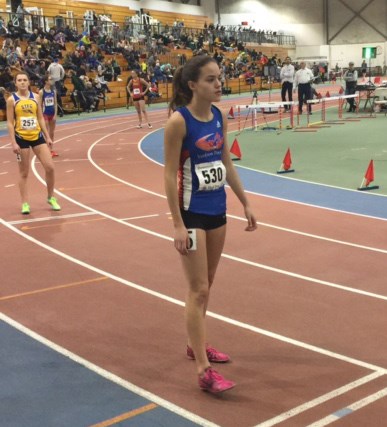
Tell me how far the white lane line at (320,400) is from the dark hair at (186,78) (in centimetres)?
198

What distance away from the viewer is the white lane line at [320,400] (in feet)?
11.8

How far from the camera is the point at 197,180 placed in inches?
154

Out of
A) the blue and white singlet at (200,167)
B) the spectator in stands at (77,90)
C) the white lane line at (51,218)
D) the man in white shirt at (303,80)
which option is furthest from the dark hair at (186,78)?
the spectator in stands at (77,90)

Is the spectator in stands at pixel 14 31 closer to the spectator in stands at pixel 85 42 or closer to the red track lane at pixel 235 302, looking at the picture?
the spectator in stands at pixel 85 42

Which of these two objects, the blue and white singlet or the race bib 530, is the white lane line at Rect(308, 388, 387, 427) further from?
the race bib 530

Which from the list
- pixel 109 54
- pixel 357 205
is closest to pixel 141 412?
pixel 357 205

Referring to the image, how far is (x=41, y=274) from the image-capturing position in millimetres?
6625

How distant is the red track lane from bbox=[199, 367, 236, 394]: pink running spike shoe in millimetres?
58

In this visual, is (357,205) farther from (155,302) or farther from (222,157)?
(222,157)

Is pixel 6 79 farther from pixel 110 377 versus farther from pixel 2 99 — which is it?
pixel 110 377

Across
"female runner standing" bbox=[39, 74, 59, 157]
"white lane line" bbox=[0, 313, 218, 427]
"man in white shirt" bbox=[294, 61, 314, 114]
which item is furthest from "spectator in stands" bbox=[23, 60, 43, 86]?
"white lane line" bbox=[0, 313, 218, 427]

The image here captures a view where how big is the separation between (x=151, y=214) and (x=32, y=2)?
1448 inches

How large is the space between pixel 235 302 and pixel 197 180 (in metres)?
2.07

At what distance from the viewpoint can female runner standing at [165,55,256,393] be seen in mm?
3834
